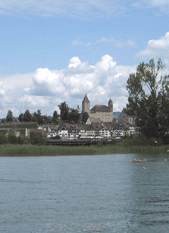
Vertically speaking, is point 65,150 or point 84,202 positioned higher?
point 65,150

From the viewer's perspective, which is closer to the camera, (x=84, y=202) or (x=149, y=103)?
(x=84, y=202)

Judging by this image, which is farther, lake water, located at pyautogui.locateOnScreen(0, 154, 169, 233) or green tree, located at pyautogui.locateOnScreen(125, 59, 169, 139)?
green tree, located at pyautogui.locateOnScreen(125, 59, 169, 139)

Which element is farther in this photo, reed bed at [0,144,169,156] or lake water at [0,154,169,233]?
reed bed at [0,144,169,156]

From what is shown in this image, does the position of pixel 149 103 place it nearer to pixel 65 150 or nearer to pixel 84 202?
pixel 65 150

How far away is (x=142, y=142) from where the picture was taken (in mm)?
78875

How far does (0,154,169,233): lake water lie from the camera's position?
20234 mm

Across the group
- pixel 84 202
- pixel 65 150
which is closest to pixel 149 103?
pixel 65 150

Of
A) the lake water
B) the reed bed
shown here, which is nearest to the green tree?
the reed bed

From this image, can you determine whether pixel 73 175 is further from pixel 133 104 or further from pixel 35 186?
pixel 133 104

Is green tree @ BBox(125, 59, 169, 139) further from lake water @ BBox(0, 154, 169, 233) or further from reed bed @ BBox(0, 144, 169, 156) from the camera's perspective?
lake water @ BBox(0, 154, 169, 233)

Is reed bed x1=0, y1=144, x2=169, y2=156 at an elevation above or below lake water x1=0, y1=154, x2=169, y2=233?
above

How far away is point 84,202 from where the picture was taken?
26.2m

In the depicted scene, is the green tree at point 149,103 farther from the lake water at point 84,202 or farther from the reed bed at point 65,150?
the lake water at point 84,202

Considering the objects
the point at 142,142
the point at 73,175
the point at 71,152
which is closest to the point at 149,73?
the point at 142,142
